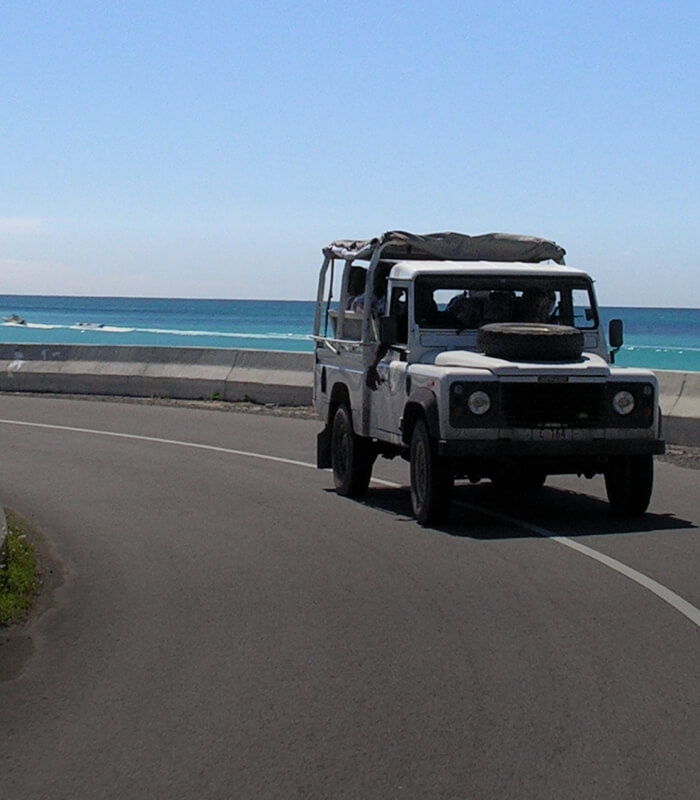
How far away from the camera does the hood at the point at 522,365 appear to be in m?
12.2

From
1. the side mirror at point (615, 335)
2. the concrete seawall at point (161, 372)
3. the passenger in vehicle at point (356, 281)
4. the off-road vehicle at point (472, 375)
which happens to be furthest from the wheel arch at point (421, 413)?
the concrete seawall at point (161, 372)

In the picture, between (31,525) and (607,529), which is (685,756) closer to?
(607,529)

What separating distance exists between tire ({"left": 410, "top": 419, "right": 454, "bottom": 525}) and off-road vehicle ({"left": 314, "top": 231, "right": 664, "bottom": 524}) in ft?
0.04

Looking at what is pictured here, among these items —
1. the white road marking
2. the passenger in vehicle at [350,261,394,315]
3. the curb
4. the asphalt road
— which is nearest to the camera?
the asphalt road

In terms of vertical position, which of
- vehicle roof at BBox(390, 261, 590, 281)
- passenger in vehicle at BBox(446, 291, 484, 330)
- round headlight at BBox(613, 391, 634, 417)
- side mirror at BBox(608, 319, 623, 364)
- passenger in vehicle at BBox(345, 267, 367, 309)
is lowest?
round headlight at BBox(613, 391, 634, 417)

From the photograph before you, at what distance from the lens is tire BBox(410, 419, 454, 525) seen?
12.3 metres

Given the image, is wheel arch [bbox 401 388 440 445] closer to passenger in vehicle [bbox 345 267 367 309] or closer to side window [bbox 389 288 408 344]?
side window [bbox 389 288 408 344]

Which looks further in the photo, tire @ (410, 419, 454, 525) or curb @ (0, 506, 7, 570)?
tire @ (410, 419, 454, 525)

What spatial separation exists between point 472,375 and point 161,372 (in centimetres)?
1569

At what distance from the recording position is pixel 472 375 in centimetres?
1215

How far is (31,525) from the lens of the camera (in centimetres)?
1257

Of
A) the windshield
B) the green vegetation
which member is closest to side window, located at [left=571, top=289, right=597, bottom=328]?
the windshield

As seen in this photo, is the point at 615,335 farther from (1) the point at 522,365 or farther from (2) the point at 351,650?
(2) the point at 351,650

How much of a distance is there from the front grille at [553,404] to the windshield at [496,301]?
1.57m
